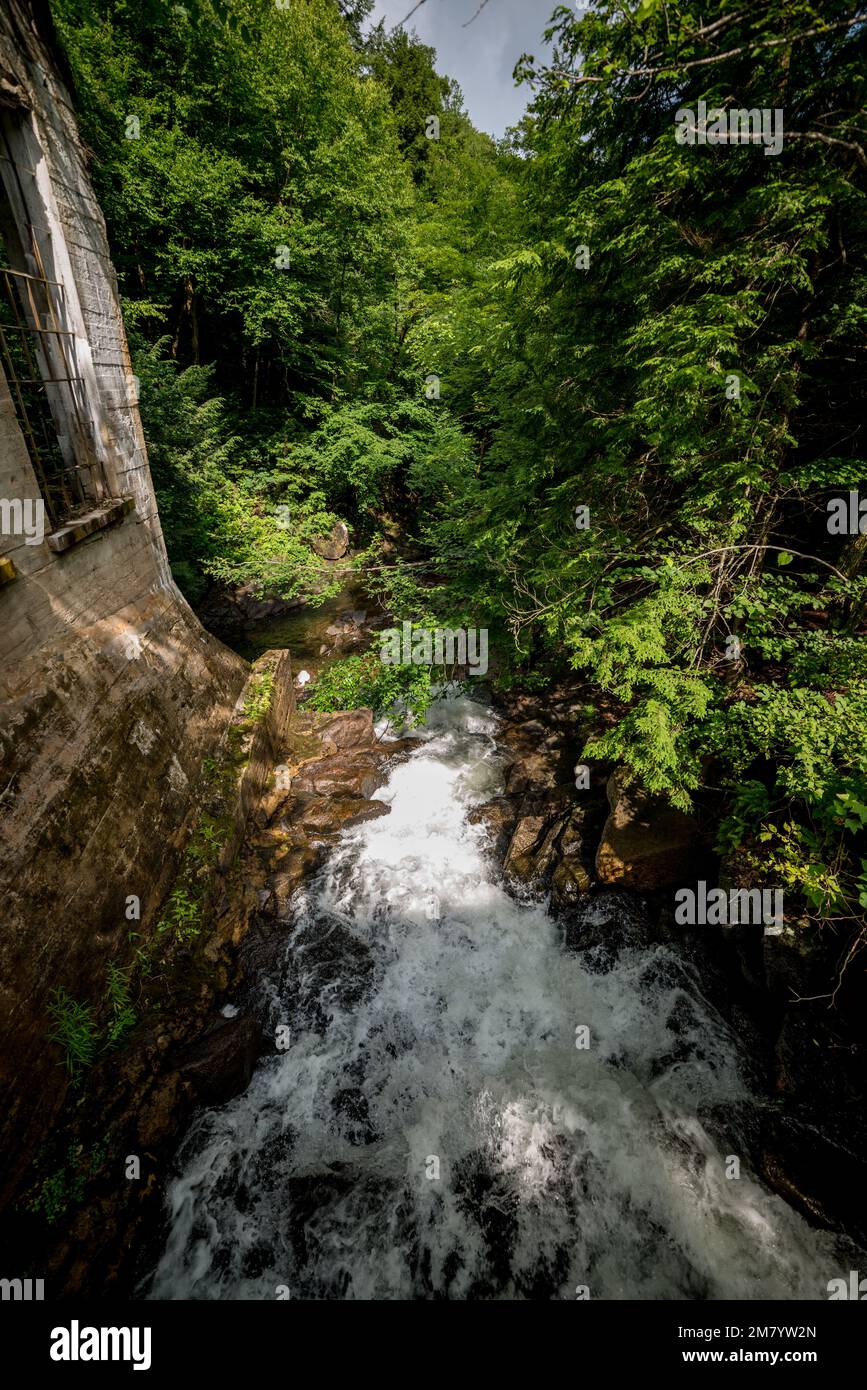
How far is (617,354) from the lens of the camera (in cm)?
513

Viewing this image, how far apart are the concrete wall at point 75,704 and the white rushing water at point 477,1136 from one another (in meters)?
1.68

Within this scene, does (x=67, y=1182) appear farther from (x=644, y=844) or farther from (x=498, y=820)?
(x=644, y=844)

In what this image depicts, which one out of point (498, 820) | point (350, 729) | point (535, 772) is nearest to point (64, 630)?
point (350, 729)

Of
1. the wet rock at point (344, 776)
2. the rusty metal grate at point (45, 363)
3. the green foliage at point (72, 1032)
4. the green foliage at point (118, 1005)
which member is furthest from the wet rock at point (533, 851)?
the rusty metal grate at point (45, 363)

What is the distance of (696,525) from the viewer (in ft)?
14.5

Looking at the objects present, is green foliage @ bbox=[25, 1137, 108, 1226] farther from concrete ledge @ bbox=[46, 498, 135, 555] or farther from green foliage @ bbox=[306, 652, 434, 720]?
green foliage @ bbox=[306, 652, 434, 720]

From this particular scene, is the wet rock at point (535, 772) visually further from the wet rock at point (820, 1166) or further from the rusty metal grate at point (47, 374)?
the rusty metal grate at point (47, 374)

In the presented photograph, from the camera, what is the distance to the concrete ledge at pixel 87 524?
4238 mm

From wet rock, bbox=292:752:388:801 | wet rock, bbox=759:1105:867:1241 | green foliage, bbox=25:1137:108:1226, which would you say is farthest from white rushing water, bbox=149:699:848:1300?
wet rock, bbox=292:752:388:801

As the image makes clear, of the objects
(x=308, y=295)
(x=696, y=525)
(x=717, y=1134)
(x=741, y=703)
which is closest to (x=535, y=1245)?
(x=717, y=1134)

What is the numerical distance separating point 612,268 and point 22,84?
5.32 m

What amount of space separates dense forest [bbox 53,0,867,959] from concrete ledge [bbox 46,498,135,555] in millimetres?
3712

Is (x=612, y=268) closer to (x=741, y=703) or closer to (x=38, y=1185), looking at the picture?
(x=741, y=703)

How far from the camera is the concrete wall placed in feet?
11.8
